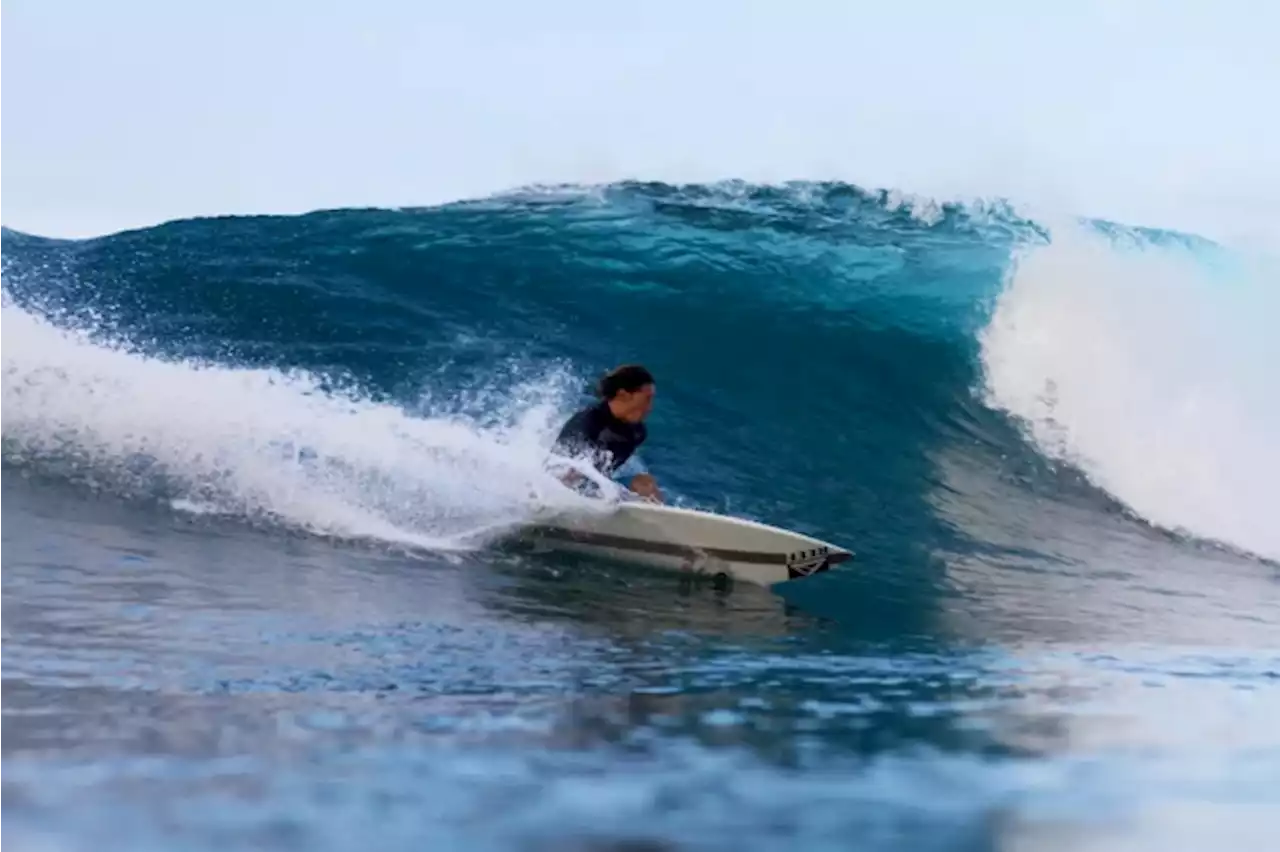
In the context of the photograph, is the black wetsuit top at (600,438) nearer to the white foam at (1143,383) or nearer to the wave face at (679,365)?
the wave face at (679,365)

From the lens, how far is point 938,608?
6.79m

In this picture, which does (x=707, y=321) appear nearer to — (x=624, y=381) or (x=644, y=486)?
(x=624, y=381)

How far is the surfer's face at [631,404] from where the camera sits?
7.30 m

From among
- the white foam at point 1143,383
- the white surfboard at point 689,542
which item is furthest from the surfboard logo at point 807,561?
the white foam at point 1143,383

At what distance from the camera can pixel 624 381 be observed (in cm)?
730

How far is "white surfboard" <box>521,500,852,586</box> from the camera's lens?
6.76 meters

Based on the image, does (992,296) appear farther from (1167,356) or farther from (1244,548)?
(1244,548)

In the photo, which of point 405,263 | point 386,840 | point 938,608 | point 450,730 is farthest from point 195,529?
point 405,263

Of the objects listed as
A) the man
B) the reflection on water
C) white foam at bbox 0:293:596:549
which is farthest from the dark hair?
the reflection on water

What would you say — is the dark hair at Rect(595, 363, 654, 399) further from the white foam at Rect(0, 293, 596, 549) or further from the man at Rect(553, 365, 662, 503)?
the white foam at Rect(0, 293, 596, 549)

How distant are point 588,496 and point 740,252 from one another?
311 inches

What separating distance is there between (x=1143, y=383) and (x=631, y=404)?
687 centimetres

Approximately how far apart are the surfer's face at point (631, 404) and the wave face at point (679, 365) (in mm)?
555

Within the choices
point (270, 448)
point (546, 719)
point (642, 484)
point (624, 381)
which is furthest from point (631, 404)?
point (546, 719)
